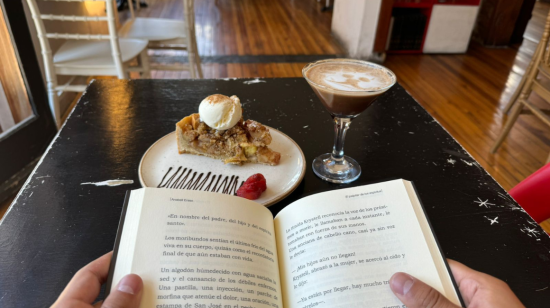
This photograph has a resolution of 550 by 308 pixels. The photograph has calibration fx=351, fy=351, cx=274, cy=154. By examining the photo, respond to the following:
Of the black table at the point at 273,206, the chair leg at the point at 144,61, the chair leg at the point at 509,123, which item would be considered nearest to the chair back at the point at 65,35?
the chair leg at the point at 144,61

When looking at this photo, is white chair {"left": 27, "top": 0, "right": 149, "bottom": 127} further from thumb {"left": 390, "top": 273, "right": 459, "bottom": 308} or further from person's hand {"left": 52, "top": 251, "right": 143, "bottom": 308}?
thumb {"left": 390, "top": 273, "right": 459, "bottom": 308}

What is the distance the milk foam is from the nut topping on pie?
17 cm

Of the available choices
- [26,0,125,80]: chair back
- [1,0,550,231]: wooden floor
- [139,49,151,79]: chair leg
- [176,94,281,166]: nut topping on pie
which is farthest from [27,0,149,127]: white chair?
[176,94,281,166]: nut topping on pie

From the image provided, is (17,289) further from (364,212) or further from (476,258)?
(476,258)

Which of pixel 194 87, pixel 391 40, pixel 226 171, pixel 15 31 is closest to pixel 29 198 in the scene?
pixel 226 171

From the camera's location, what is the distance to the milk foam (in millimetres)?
702

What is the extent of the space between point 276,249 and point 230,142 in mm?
307

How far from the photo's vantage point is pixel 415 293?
0.43 m

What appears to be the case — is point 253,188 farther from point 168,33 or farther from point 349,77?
point 168,33

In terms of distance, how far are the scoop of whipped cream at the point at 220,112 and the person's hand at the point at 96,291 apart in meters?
0.38

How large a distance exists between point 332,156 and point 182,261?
1.44 feet

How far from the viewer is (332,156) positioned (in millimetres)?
790

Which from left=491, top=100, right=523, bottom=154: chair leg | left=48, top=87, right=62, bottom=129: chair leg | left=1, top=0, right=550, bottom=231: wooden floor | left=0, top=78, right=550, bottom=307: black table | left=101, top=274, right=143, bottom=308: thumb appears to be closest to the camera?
left=101, top=274, right=143, bottom=308: thumb

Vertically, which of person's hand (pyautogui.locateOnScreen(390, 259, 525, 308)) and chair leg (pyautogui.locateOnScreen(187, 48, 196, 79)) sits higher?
person's hand (pyautogui.locateOnScreen(390, 259, 525, 308))
